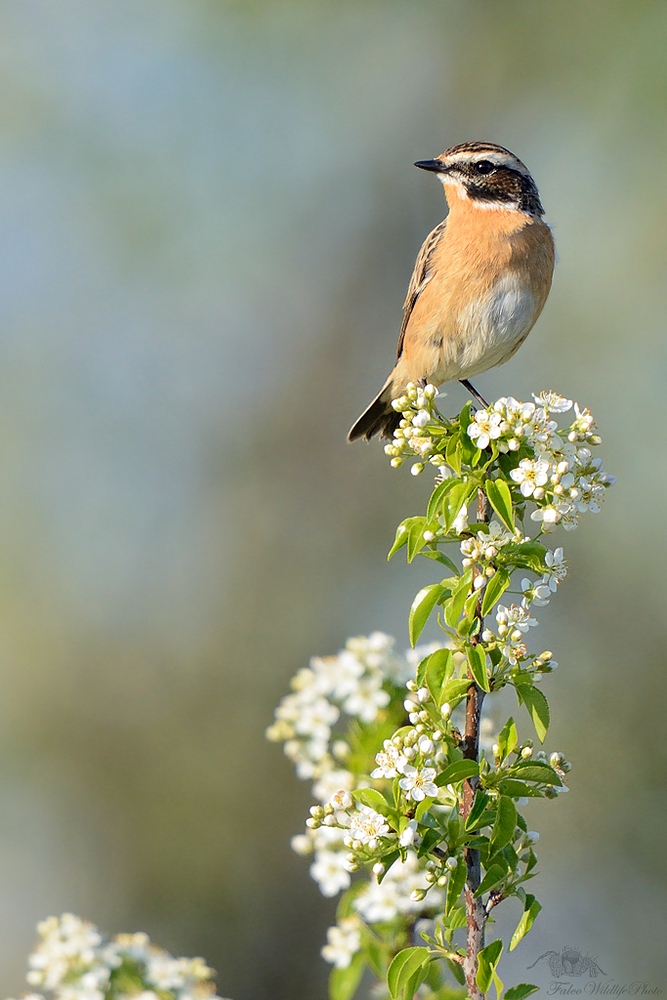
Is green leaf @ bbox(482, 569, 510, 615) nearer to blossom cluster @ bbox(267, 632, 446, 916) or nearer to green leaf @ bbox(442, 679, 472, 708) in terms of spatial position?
green leaf @ bbox(442, 679, 472, 708)

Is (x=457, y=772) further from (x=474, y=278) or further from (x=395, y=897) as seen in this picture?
(x=474, y=278)

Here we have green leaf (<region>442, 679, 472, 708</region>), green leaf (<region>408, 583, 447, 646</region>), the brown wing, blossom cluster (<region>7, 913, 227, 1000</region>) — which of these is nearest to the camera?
green leaf (<region>442, 679, 472, 708</region>)

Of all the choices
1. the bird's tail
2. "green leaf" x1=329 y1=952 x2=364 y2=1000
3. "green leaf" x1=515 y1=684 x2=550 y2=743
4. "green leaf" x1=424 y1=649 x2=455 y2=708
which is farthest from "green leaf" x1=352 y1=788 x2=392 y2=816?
the bird's tail

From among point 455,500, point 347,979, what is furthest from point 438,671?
point 347,979

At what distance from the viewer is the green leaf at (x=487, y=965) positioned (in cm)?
203

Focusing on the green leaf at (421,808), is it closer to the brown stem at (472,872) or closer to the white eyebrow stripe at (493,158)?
the brown stem at (472,872)

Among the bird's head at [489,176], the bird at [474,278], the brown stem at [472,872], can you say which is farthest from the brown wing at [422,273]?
the brown stem at [472,872]

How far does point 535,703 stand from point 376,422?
3.64 m

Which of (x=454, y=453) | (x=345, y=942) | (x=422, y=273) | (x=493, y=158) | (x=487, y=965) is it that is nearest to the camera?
(x=487, y=965)

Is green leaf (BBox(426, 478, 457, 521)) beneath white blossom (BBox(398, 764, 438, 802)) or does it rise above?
above

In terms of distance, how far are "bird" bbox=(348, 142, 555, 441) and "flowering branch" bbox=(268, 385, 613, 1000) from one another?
2897 mm

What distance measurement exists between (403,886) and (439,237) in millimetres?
4013

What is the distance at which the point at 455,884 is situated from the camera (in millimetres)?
2088

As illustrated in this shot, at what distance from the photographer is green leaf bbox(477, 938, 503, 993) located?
6.65ft
